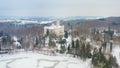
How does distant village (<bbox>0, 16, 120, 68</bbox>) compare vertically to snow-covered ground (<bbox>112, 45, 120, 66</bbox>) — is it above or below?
above

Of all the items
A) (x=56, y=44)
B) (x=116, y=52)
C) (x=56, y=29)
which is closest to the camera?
(x=116, y=52)

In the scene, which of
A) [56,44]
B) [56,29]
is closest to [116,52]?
[56,44]

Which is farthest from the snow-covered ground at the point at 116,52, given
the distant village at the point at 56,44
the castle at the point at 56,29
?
the castle at the point at 56,29

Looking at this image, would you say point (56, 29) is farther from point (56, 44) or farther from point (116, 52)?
point (116, 52)

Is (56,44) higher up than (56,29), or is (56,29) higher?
(56,29)

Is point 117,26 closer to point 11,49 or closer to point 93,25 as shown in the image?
point 93,25

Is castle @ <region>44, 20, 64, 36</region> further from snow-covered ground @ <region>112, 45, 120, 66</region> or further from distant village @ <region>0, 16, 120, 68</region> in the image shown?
snow-covered ground @ <region>112, 45, 120, 66</region>

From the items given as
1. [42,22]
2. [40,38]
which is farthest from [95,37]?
[42,22]

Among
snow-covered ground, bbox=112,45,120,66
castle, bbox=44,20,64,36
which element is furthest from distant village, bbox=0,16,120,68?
snow-covered ground, bbox=112,45,120,66

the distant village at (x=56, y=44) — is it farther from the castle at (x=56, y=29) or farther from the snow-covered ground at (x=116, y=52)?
the snow-covered ground at (x=116, y=52)

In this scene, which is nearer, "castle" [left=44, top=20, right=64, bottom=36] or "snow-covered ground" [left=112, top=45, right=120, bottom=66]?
"snow-covered ground" [left=112, top=45, right=120, bottom=66]

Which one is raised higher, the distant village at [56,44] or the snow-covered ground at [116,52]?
the distant village at [56,44]
